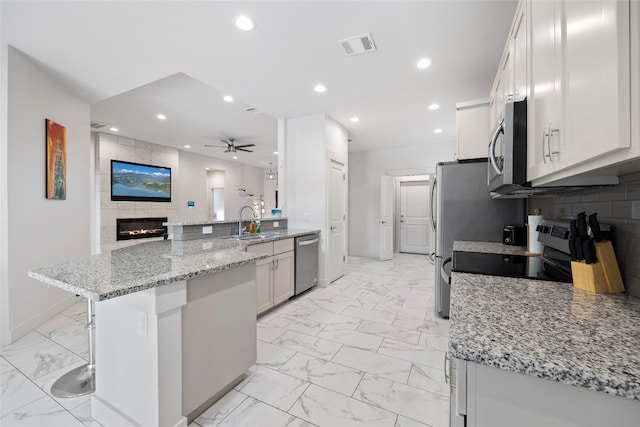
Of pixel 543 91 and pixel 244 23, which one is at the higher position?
pixel 244 23

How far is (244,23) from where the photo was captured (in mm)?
2123

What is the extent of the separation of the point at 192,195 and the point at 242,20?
6.51m

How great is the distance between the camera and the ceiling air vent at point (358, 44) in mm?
2305

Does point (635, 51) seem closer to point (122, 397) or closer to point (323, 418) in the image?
point (323, 418)

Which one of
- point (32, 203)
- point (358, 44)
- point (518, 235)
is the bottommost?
point (518, 235)

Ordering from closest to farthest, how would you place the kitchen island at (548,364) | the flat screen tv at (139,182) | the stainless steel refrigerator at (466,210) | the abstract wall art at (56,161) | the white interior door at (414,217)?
the kitchen island at (548,364) < the stainless steel refrigerator at (466,210) < the abstract wall art at (56,161) < the flat screen tv at (139,182) < the white interior door at (414,217)

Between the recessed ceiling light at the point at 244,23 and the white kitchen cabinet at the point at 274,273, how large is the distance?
1939mm

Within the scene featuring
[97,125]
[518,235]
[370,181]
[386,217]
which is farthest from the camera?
[370,181]

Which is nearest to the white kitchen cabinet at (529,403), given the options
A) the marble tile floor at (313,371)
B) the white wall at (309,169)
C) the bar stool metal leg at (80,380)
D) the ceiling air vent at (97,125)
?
the marble tile floor at (313,371)

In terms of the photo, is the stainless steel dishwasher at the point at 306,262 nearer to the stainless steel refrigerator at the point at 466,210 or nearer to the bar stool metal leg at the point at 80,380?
the stainless steel refrigerator at the point at 466,210

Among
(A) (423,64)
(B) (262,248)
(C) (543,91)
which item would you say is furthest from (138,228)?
(C) (543,91)

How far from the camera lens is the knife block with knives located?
3.43ft

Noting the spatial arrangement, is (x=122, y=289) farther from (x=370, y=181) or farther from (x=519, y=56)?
(x=370, y=181)

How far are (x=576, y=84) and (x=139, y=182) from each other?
733 centimetres
